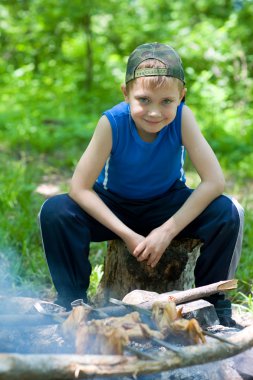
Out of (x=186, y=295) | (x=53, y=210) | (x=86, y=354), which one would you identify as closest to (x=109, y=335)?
(x=86, y=354)

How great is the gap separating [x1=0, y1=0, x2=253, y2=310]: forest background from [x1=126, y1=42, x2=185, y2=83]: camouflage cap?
1857 mm

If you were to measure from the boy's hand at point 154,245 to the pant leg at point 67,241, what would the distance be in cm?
26

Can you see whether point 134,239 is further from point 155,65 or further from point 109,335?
point 109,335

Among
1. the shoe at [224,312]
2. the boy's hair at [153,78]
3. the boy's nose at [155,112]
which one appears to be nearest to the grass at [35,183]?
the shoe at [224,312]

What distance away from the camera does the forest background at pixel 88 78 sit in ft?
19.0

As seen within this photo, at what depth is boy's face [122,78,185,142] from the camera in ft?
8.66

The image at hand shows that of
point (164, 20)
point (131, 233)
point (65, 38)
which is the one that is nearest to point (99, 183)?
Answer: point (131, 233)

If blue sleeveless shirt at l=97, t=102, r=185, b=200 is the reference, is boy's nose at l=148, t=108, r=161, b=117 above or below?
above

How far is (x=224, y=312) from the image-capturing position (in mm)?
2865

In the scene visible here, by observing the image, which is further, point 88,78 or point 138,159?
point 88,78

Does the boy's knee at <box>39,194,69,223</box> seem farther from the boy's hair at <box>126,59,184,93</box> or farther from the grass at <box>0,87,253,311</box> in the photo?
the grass at <box>0,87,253,311</box>

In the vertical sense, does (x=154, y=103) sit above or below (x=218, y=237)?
above

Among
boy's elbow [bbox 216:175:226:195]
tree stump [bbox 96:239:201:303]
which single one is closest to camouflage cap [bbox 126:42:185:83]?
boy's elbow [bbox 216:175:226:195]

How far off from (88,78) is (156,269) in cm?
594
